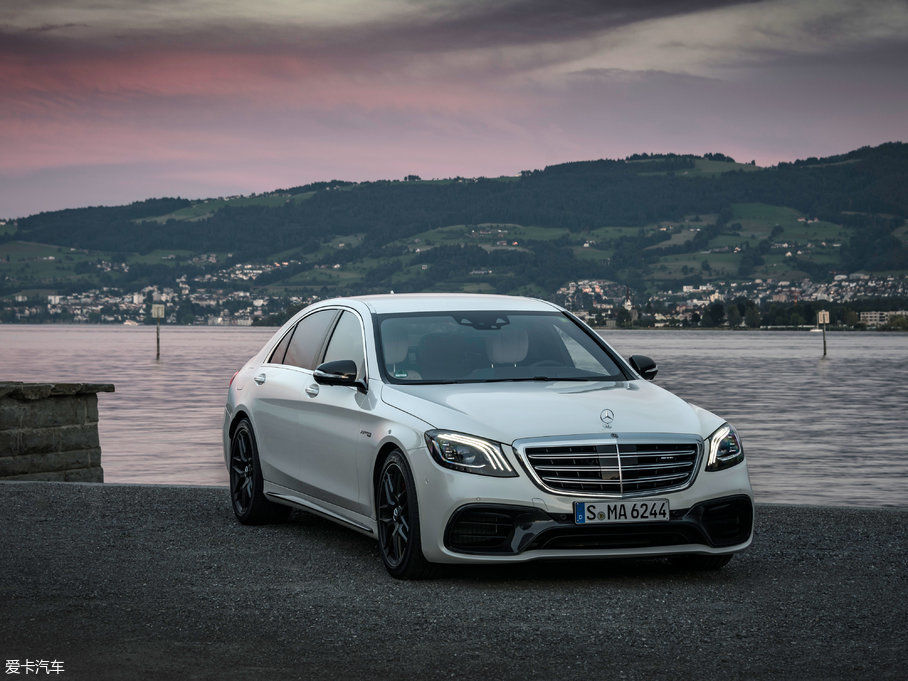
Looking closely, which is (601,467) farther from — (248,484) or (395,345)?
(248,484)

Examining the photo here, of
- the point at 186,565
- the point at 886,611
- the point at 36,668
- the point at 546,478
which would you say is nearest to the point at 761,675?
the point at 886,611

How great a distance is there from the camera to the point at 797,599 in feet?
24.8

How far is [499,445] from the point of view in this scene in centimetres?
783

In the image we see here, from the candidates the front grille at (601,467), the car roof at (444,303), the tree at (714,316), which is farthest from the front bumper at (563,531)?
the tree at (714,316)

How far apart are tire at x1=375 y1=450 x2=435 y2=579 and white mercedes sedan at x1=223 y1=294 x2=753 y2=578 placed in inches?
0.4

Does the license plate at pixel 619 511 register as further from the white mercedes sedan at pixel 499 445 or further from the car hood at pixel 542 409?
the car hood at pixel 542 409

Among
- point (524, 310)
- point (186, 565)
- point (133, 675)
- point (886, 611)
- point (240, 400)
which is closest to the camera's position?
point (133, 675)

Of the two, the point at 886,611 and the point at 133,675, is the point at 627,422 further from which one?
the point at 133,675

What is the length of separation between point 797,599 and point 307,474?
354 cm

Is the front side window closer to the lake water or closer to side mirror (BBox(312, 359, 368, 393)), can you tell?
side mirror (BBox(312, 359, 368, 393))

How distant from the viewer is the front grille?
781 centimetres

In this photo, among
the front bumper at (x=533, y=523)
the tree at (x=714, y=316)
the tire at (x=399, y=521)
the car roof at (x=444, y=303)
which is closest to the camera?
the front bumper at (x=533, y=523)

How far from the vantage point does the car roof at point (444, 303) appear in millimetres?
→ 9641

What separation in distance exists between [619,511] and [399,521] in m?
1.30
